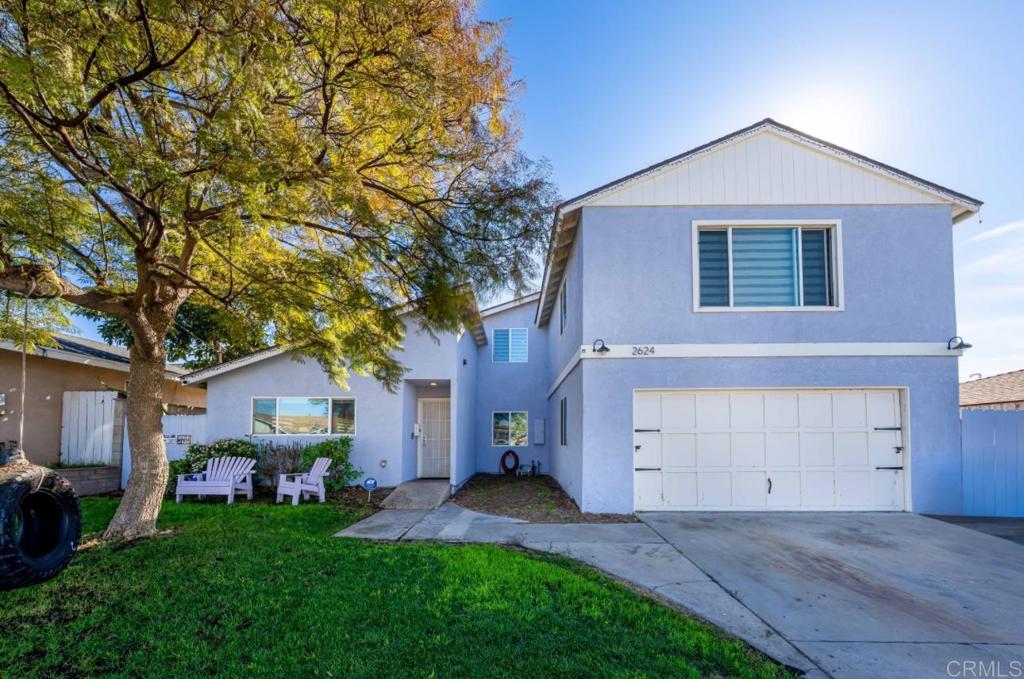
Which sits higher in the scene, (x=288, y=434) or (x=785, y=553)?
(x=288, y=434)

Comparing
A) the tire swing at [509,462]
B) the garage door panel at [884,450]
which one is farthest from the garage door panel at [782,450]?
the tire swing at [509,462]

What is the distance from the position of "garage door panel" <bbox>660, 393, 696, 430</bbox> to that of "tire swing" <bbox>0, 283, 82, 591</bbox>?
8.07m

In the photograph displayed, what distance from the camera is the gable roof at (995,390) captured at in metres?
17.5

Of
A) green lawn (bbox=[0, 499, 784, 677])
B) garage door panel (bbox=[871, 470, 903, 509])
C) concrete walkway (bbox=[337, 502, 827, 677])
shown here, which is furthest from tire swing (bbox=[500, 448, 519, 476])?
green lawn (bbox=[0, 499, 784, 677])

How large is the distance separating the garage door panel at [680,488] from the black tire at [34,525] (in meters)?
8.05

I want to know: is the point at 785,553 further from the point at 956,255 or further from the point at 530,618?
the point at 956,255

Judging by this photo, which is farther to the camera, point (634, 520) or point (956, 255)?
point (956, 255)

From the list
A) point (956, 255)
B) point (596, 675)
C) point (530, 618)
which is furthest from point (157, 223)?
point (956, 255)

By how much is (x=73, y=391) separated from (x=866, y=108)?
712 inches

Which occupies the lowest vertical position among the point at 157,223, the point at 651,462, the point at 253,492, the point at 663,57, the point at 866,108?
the point at 253,492

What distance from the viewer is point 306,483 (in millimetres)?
10766

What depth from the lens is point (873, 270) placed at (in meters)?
9.07

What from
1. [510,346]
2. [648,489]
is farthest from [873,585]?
[510,346]

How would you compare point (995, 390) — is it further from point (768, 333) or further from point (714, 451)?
point (714, 451)
